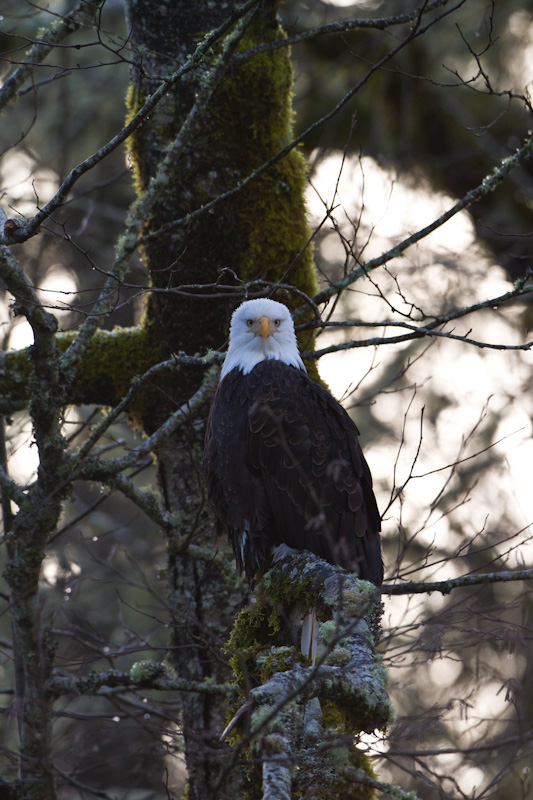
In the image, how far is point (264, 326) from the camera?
4.06m

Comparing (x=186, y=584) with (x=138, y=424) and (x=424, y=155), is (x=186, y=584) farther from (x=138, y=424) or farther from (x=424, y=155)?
(x=424, y=155)

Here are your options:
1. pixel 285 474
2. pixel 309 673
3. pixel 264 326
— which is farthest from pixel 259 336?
pixel 309 673

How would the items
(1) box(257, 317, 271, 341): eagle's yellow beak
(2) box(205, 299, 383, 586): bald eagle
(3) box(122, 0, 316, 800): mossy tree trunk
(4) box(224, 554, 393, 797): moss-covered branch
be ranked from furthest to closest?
(3) box(122, 0, 316, 800): mossy tree trunk
(1) box(257, 317, 271, 341): eagle's yellow beak
(2) box(205, 299, 383, 586): bald eagle
(4) box(224, 554, 393, 797): moss-covered branch

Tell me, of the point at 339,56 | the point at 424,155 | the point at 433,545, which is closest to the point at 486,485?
the point at 424,155

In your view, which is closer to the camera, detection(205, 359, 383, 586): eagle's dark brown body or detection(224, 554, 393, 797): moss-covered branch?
detection(224, 554, 393, 797): moss-covered branch

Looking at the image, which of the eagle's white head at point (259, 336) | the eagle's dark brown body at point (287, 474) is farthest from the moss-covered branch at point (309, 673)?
the eagle's white head at point (259, 336)

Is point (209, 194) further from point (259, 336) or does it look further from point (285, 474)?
point (285, 474)

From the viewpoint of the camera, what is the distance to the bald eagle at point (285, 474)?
12.2ft

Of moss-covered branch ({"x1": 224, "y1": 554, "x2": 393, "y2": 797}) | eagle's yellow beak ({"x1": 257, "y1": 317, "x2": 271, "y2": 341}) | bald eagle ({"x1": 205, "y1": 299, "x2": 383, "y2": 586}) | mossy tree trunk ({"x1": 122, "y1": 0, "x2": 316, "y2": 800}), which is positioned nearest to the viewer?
moss-covered branch ({"x1": 224, "y1": 554, "x2": 393, "y2": 797})

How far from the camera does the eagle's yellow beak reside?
404 cm

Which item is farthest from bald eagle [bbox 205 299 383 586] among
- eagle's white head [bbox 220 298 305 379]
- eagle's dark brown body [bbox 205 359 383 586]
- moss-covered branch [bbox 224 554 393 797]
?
moss-covered branch [bbox 224 554 393 797]

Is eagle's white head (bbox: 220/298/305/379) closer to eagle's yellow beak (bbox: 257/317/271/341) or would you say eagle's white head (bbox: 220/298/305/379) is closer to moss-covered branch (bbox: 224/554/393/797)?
eagle's yellow beak (bbox: 257/317/271/341)

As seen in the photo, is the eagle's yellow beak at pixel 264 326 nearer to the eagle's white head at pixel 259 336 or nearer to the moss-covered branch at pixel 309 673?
the eagle's white head at pixel 259 336

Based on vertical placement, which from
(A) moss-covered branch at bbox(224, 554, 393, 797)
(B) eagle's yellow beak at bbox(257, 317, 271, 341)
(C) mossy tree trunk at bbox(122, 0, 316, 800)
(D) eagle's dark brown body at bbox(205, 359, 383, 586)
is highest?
(C) mossy tree trunk at bbox(122, 0, 316, 800)
